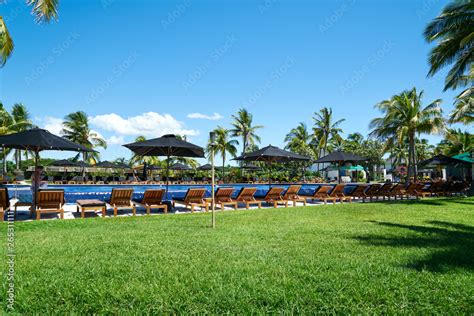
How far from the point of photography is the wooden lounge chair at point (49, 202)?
831 cm

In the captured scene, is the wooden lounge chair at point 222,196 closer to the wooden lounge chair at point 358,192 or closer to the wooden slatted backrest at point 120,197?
the wooden slatted backrest at point 120,197

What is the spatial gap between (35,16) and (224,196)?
7887 millimetres

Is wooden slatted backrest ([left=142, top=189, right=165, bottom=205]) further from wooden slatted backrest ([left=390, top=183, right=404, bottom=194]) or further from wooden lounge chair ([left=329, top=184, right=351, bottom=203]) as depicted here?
wooden slatted backrest ([left=390, top=183, right=404, bottom=194])

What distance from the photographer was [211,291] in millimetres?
3248

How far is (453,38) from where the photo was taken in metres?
13.8

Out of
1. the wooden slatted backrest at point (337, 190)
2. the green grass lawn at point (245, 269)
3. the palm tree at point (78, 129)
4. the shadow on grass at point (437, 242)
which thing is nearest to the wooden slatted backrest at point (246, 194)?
the wooden slatted backrest at point (337, 190)

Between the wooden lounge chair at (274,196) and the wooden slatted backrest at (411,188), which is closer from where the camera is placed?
the wooden lounge chair at (274,196)

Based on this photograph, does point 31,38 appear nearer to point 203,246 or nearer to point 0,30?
point 0,30

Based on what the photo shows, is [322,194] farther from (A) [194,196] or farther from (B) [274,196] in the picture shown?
(A) [194,196]

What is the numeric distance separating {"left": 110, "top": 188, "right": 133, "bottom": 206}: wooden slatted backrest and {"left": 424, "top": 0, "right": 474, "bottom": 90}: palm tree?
13434mm

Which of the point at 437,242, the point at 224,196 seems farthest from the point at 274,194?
the point at 437,242

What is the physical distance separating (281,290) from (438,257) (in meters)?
2.76

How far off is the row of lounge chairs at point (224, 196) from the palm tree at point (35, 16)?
15.1ft

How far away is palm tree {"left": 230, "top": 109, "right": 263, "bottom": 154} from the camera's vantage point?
39875 millimetres
